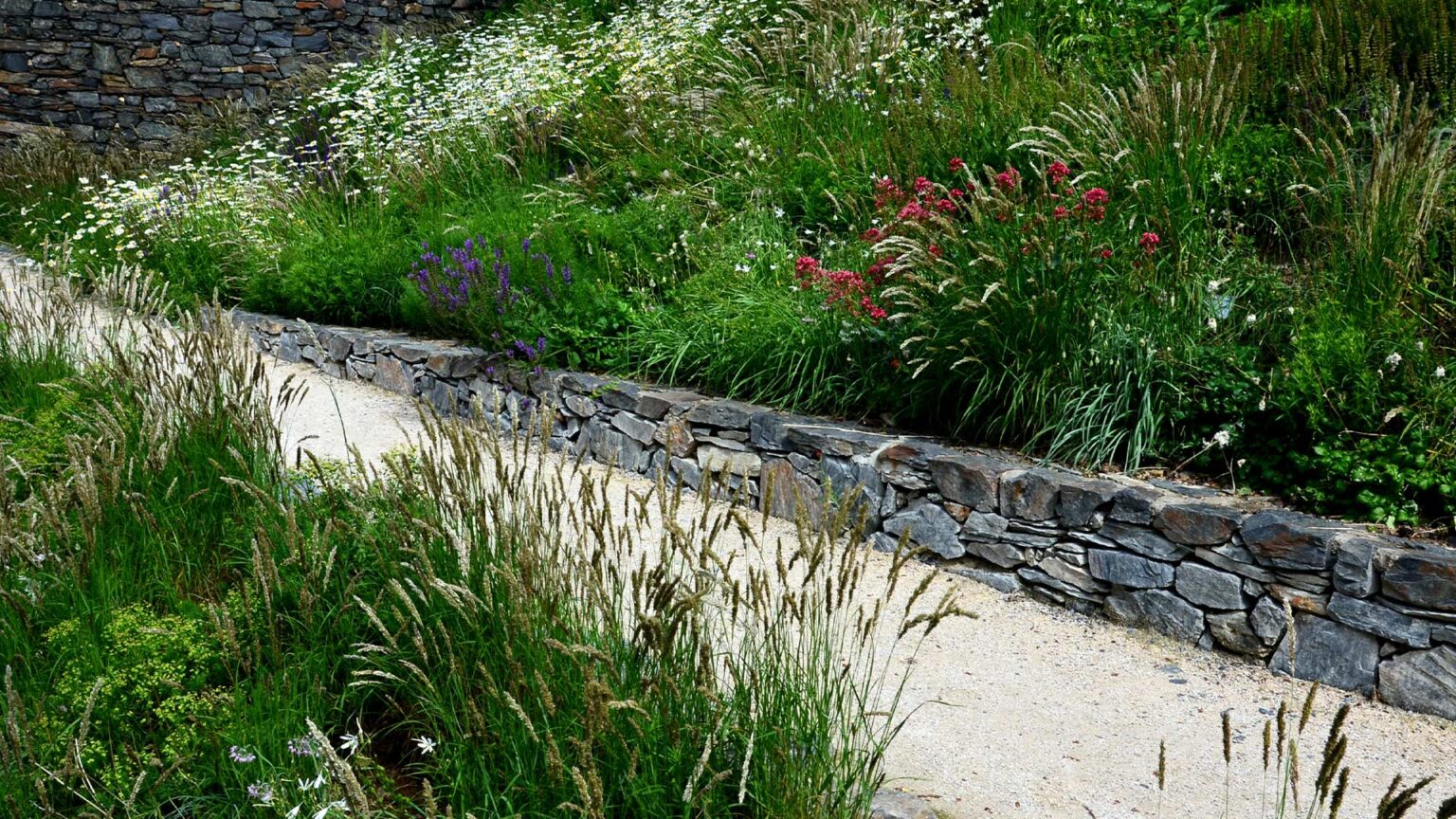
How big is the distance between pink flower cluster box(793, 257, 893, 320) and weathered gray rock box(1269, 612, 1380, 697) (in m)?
2.23

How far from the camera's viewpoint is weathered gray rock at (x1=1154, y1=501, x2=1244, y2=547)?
384 centimetres

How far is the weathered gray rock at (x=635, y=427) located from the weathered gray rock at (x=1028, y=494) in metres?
2.03

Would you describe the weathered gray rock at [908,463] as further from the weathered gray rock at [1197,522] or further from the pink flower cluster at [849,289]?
the weathered gray rock at [1197,522]

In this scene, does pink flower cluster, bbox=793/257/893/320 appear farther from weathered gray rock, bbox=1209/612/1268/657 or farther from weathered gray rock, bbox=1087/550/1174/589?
weathered gray rock, bbox=1209/612/1268/657

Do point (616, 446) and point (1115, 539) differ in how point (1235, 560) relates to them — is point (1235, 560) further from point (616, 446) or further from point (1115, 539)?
point (616, 446)

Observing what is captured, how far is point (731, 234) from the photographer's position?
267 inches

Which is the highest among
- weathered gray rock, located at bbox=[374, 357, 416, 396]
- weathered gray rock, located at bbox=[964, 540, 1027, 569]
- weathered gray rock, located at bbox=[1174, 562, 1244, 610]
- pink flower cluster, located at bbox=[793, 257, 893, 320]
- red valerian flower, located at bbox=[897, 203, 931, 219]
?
red valerian flower, located at bbox=[897, 203, 931, 219]

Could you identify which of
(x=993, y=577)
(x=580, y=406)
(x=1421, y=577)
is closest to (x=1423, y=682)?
(x=1421, y=577)

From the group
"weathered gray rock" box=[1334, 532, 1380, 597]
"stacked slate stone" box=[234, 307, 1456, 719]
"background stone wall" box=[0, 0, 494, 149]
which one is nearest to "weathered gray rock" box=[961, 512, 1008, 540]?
"stacked slate stone" box=[234, 307, 1456, 719]

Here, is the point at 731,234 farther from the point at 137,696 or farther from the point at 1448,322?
the point at 137,696

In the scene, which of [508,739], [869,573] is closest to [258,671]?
[508,739]

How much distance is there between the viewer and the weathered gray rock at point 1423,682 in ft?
11.3

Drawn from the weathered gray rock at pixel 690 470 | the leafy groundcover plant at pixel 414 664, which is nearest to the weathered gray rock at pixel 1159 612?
the leafy groundcover plant at pixel 414 664

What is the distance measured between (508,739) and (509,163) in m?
7.21
